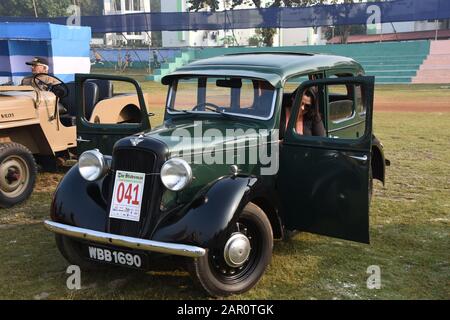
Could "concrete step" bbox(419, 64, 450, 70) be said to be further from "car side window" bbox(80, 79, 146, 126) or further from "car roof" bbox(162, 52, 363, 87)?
"car roof" bbox(162, 52, 363, 87)

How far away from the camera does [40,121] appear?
6039mm

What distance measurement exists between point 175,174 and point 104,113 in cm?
363

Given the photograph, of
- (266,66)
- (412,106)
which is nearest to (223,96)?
(266,66)

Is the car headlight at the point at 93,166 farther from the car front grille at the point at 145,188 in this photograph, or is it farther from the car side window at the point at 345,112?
the car side window at the point at 345,112

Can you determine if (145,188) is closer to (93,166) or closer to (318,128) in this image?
(93,166)

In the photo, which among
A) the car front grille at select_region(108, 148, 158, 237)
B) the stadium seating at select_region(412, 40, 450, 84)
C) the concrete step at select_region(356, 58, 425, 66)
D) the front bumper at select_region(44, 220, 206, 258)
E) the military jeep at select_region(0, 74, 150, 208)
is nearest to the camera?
Result: the front bumper at select_region(44, 220, 206, 258)

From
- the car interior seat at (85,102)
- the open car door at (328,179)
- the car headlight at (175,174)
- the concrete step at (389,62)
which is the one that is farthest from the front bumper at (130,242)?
the concrete step at (389,62)

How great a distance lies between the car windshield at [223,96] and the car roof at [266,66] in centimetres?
6

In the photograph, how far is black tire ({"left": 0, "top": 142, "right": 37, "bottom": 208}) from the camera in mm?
5418

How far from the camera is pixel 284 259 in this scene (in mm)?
4055

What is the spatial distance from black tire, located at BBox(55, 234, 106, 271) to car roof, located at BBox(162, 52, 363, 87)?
1.84 m

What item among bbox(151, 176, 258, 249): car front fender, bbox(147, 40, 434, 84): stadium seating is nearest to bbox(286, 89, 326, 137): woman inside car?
bbox(151, 176, 258, 249): car front fender
